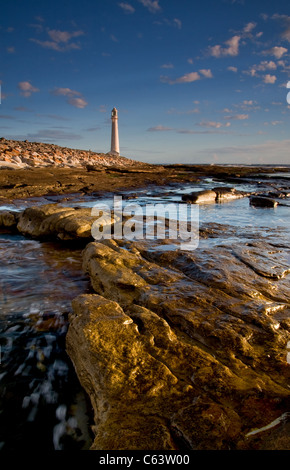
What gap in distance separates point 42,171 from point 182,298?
16.1 m

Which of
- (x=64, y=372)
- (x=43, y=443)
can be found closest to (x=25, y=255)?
(x=64, y=372)

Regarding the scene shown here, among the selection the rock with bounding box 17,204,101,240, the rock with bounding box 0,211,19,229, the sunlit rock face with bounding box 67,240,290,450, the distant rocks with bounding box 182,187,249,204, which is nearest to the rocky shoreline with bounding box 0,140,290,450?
the sunlit rock face with bounding box 67,240,290,450

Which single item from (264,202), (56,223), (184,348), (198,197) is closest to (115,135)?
(198,197)

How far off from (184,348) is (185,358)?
3.9 inches

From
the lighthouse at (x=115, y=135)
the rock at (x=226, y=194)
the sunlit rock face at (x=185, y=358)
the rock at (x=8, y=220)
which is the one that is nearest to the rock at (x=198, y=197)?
the rock at (x=226, y=194)

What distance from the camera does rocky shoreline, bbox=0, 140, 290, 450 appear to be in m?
1.59

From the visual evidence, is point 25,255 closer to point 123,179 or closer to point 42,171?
point 42,171

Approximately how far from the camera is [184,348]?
7.34ft

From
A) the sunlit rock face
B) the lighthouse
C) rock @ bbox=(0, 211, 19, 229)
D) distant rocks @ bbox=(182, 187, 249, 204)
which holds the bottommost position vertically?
the sunlit rock face

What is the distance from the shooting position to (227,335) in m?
2.43

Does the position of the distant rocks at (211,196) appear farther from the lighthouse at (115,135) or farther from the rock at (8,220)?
the lighthouse at (115,135)

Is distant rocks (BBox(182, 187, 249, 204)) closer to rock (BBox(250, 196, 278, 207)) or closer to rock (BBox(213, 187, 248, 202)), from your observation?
rock (BBox(213, 187, 248, 202))

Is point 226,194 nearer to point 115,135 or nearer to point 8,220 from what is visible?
point 8,220

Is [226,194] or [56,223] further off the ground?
[226,194]
